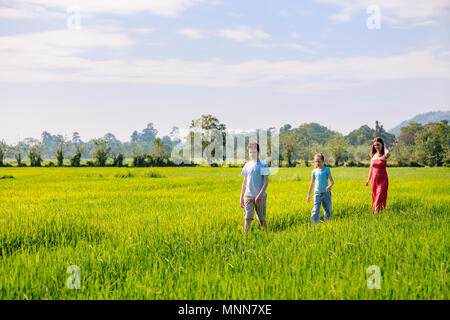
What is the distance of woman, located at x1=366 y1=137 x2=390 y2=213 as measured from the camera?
849 cm

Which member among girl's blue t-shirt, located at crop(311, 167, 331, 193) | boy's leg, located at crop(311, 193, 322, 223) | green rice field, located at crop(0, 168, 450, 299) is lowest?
green rice field, located at crop(0, 168, 450, 299)

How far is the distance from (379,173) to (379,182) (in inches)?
7.8

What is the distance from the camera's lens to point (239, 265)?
4574 mm

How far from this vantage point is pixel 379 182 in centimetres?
856

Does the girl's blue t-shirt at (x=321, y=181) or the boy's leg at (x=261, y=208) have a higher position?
the girl's blue t-shirt at (x=321, y=181)

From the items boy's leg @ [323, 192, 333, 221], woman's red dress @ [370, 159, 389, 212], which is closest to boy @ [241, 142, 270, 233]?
boy's leg @ [323, 192, 333, 221]

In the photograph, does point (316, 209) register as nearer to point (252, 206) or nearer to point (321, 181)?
point (321, 181)

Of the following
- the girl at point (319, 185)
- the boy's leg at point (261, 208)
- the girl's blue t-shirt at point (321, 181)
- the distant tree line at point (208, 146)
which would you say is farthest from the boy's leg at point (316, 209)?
the distant tree line at point (208, 146)

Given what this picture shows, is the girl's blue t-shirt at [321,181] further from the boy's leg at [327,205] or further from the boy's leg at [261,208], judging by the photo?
the boy's leg at [261,208]

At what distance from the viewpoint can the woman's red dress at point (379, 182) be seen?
853 centimetres

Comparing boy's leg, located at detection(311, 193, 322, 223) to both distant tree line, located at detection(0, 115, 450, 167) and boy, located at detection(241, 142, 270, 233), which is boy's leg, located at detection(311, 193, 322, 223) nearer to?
boy, located at detection(241, 142, 270, 233)
